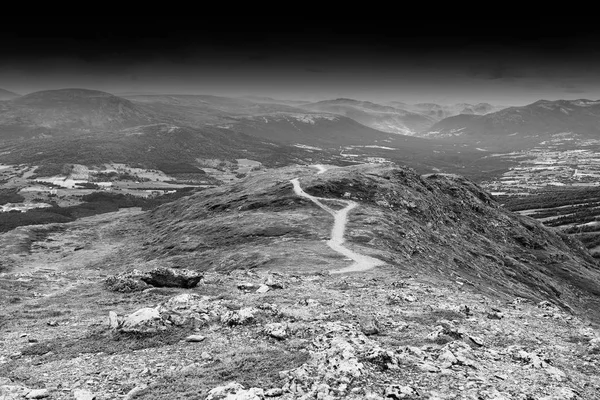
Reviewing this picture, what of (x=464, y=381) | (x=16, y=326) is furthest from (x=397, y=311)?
(x=16, y=326)

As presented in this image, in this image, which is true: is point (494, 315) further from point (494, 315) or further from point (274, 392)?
point (274, 392)

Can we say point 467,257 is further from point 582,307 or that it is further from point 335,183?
point 335,183

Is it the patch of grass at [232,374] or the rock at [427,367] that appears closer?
the patch of grass at [232,374]

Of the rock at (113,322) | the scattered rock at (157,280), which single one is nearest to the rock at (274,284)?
the scattered rock at (157,280)

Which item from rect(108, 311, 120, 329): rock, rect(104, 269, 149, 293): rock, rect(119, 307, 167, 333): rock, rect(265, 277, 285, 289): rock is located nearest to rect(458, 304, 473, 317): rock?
rect(265, 277, 285, 289): rock

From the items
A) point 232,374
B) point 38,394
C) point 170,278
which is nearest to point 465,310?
point 232,374

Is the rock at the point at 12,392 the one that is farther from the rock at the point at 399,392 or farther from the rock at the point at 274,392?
the rock at the point at 399,392
